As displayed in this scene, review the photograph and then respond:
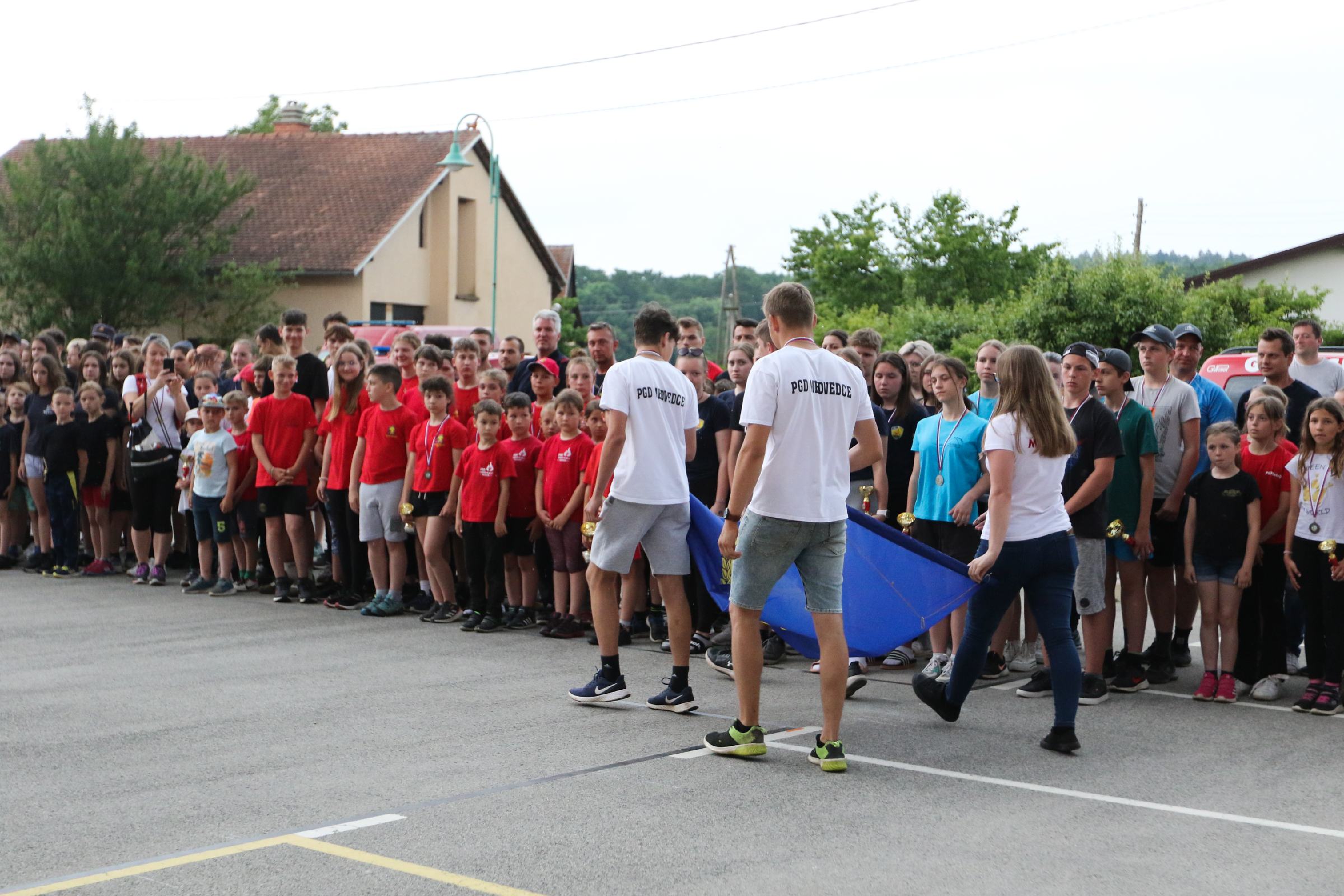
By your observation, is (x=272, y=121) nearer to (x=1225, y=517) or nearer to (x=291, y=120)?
(x=291, y=120)

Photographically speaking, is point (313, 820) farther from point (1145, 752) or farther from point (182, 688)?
point (1145, 752)

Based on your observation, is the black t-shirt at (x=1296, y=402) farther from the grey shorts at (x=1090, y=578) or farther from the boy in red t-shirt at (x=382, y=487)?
the boy in red t-shirt at (x=382, y=487)

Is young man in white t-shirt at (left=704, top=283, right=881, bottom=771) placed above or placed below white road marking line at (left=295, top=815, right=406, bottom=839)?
above

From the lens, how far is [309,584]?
1234 centimetres

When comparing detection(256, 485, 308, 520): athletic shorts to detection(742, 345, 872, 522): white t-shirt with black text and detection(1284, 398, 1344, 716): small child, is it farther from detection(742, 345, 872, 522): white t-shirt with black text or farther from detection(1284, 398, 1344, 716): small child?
detection(1284, 398, 1344, 716): small child

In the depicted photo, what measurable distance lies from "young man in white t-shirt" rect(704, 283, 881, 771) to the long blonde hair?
2.79 ft

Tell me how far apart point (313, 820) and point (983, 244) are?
53013 mm

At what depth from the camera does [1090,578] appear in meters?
Answer: 8.25

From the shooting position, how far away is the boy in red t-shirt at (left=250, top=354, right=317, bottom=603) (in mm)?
12352

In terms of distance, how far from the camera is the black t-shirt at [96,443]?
46.2ft

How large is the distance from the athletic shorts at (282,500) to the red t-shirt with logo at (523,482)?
242 cm

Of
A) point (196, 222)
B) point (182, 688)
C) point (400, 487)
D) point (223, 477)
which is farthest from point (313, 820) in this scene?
point (196, 222)

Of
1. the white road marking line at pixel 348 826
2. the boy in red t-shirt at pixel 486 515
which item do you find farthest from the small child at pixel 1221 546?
the white road marking line at pixel 348 826

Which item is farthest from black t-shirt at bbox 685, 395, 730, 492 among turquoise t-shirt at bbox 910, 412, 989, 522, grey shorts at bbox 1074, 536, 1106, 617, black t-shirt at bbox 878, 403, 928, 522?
grey shorts at bbox 1074, 536, 1106, 617
